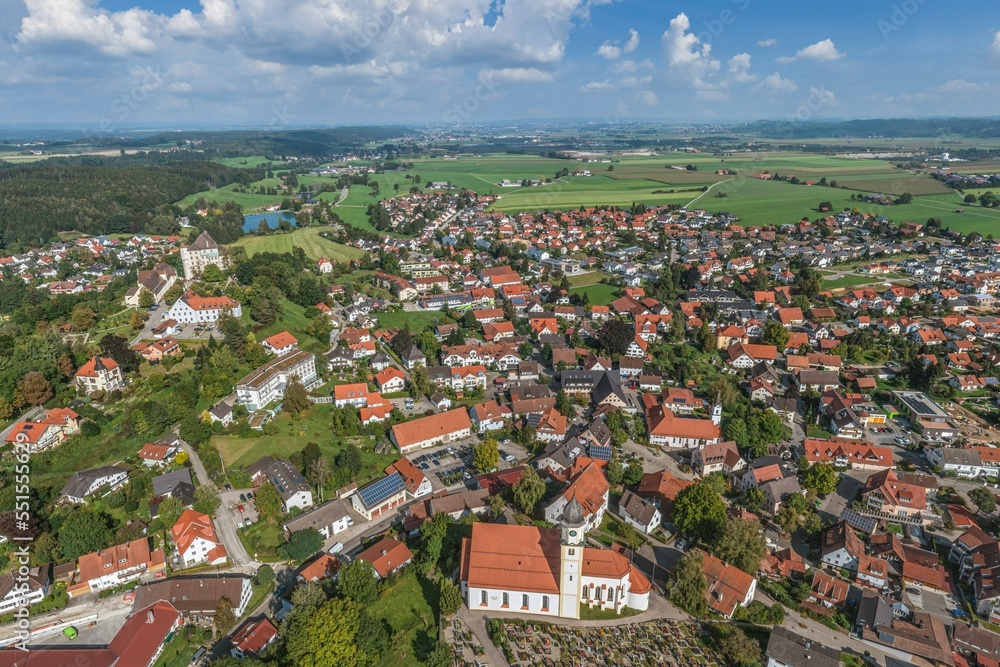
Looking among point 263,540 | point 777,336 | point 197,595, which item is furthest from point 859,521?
point 197,595

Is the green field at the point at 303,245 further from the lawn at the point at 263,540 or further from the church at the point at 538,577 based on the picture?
the church at the point at 538,577

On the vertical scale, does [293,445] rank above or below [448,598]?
below

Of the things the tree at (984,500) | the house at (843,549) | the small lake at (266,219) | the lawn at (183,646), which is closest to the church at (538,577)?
the house at (843,549)

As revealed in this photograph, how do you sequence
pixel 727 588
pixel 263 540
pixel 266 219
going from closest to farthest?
1. pixel 727 588
2. pixel 263 540
3. pixel 266 219

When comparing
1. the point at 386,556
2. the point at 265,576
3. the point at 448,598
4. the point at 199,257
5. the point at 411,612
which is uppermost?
the point at 199,257

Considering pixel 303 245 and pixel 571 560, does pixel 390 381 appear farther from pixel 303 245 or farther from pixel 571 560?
pixel 303 245

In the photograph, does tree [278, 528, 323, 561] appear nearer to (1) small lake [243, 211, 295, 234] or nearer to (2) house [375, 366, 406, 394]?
(2) house [375, 366, 406, 394]
